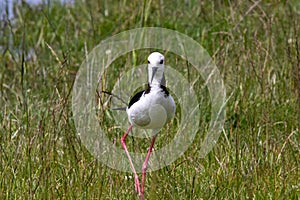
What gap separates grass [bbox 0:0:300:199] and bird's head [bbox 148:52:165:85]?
31 centimetres

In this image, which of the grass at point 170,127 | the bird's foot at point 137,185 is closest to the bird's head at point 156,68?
the grass at point 170,127

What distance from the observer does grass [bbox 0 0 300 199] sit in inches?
116

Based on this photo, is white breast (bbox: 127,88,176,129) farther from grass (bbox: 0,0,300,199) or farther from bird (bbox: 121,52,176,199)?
grass (bbox: 0,0,300,199)

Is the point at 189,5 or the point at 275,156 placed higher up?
the point at 189,5

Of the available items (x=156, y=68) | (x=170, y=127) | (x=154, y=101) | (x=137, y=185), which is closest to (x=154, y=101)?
(x=154, y=101)

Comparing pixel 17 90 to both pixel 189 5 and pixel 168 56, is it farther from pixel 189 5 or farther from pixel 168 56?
pixel 189 5

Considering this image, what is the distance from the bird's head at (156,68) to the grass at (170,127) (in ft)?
1.03

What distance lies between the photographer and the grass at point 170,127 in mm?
2943

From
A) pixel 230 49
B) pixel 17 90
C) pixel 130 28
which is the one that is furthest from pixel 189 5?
pixel 17 90

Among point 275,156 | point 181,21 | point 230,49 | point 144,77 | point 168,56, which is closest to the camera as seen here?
point 275,156

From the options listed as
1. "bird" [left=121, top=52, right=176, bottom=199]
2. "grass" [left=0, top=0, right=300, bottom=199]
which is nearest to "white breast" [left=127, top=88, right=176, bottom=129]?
"bird" [left=121, top=52, right=176, bottom=199]

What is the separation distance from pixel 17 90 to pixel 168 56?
97 centimetres

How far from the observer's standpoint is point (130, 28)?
507 centimetres

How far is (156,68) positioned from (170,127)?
1.20 meters
